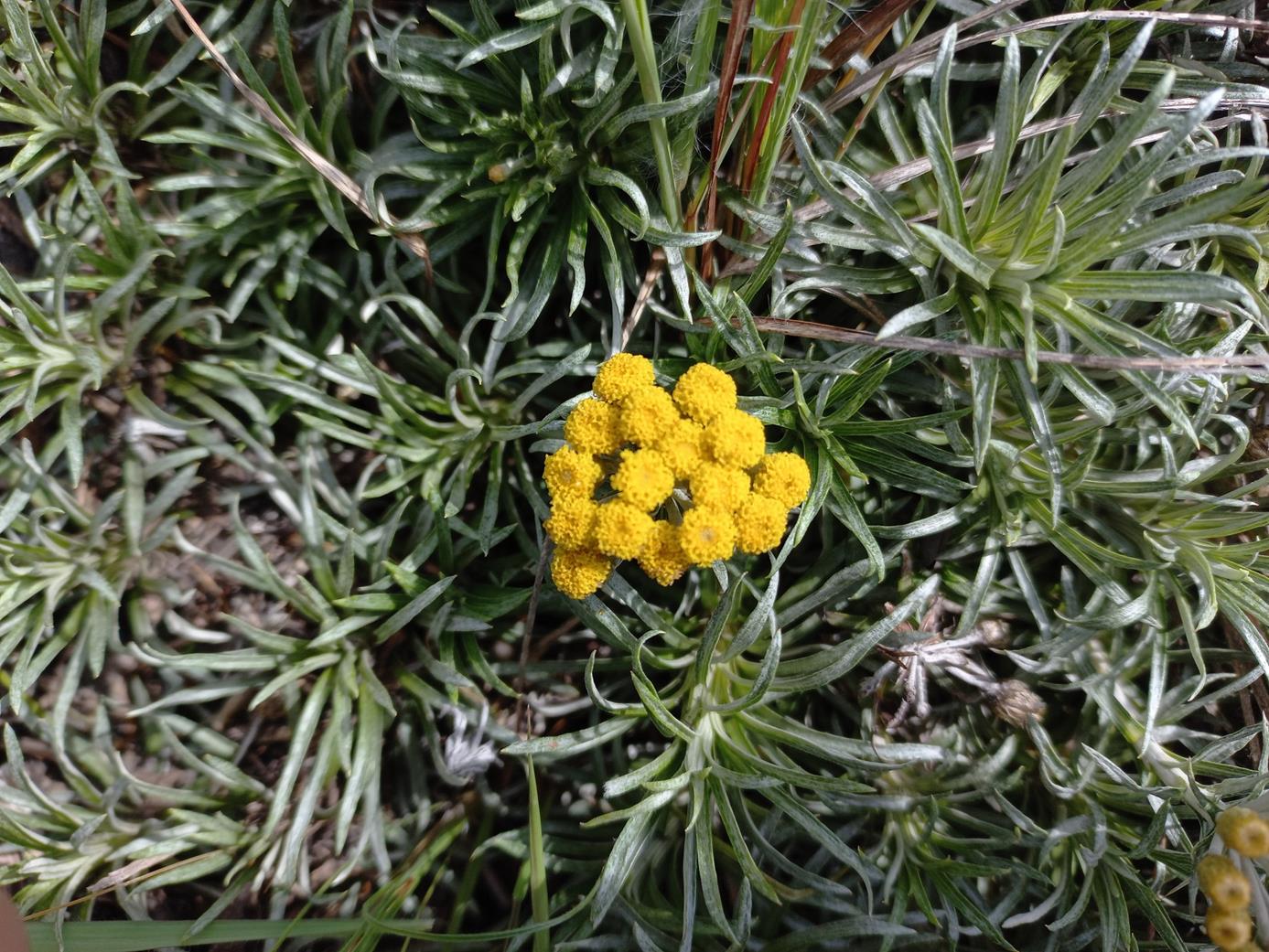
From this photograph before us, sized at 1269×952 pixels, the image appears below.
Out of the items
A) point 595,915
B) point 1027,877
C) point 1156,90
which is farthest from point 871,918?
point 1156,90

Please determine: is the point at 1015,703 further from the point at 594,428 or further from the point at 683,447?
the point at 594,428

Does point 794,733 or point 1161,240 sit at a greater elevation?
point 1161,240

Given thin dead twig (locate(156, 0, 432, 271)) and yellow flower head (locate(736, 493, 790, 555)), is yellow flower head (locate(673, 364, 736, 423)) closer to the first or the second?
yellow flower head (locate(736, 493, 790, 555))

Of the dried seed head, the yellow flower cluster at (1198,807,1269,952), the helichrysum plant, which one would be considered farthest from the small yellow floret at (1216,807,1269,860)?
the dried seed head

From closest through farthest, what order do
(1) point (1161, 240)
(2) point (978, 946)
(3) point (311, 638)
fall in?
(1) point (1161, 240)
(2) point (978, 946)
(3) point (311, 638)

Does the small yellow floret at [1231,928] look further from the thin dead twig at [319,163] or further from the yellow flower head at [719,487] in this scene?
the thin dead twig at [319,163]

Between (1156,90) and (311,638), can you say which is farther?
(311,638)

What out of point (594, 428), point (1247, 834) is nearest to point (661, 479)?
point (594, 428)

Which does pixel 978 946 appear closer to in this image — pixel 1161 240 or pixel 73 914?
pixel 1161 240
